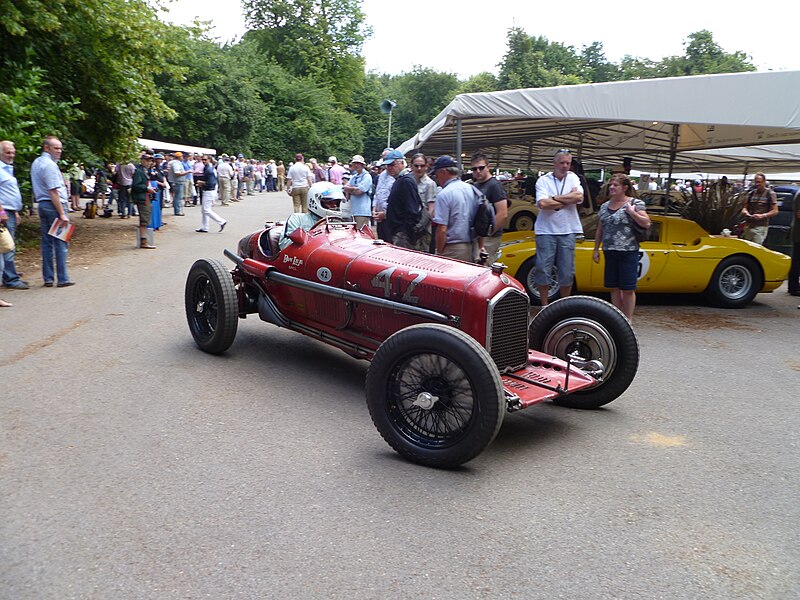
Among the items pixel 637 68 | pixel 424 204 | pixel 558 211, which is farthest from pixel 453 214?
pixel 637 68

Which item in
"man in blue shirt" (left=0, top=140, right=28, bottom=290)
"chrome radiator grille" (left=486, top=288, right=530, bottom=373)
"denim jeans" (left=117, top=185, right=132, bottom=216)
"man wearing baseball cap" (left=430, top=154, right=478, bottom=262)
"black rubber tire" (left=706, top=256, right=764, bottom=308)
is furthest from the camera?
"denim jeans" (left=117, top=185, right=132, bottom=216)

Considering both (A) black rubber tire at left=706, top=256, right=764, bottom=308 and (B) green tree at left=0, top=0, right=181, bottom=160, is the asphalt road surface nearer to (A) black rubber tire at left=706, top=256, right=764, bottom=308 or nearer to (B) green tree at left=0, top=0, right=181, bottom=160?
(A) black rubber tire at left=706, top=256, right=764, bottom=308

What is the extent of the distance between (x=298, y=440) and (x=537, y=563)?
1973 millimetres

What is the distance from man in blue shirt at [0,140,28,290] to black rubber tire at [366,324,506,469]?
6537 millimetres

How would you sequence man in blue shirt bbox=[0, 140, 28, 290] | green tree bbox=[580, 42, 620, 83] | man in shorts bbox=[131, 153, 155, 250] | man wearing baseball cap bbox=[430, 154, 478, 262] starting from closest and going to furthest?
man wearing baseball cap bbox=[430, 154, 478, 262], man in blue shirt bbox=[0, 140, 28, 290], man in shorts bbox=[131, 153, 155, 250], green tree bbox=[580, 42, 620, 83]

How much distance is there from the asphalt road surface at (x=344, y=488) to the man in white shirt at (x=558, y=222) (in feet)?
5.51

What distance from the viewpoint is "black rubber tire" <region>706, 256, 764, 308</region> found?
10055 mm

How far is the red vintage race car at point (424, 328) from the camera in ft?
14.3

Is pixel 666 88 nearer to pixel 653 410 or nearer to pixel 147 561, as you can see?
pixel 653 410

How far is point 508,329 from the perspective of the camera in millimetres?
5109

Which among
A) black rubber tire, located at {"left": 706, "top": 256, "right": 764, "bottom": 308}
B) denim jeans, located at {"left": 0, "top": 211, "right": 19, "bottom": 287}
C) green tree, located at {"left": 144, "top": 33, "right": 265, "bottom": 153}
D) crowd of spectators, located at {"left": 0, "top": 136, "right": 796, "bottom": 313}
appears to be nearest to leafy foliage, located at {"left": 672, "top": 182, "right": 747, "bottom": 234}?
crowd of spectators, located at {"left": 0, "top": 136, "right": 796, "bottom": 313}

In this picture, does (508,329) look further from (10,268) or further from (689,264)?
(10,268)

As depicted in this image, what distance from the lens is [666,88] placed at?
9.02 m

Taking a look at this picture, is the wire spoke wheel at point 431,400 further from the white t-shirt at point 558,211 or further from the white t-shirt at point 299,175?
the white t-shirt at point 299,175
